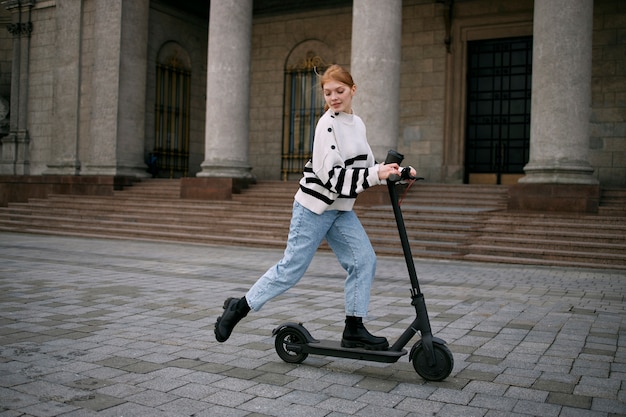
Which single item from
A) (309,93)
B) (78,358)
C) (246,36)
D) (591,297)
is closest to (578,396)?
(78,358)

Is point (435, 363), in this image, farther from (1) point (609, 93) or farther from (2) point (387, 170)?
(1) point (609, 93)

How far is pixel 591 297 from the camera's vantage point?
25.0 ft

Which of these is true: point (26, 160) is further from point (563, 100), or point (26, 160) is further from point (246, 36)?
point (563, 100)

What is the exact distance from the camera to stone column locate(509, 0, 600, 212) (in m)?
13.1

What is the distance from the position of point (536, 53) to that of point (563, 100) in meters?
1.23

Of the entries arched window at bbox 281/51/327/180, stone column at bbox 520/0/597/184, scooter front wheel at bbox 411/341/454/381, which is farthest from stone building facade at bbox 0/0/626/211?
scooter front wheel at bbox 411/341/454/381

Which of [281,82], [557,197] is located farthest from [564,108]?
[281,82]

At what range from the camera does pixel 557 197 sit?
43.4 ft

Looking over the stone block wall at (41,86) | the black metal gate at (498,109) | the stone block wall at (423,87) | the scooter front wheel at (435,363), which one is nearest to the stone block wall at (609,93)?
the black metal gate at (498,109)

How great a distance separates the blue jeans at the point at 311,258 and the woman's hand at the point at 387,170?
0.54m

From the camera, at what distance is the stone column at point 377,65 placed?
15.5 meters

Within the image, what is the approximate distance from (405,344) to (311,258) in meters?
0.84

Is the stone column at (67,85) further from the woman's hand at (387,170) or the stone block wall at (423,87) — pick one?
the woman's hand at (387,170)

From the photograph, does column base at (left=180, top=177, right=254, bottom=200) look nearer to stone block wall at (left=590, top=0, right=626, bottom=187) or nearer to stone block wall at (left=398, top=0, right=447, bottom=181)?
stone block wall at (left=398, top=0, right=447, bottom=181)
